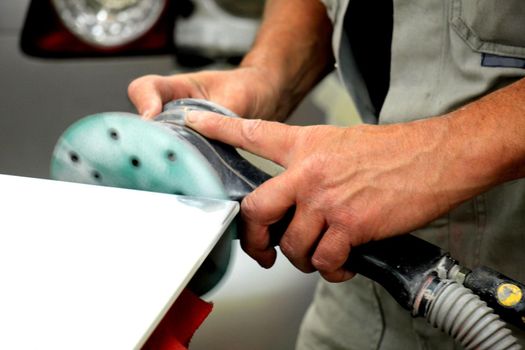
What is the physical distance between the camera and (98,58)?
1226 millimetres

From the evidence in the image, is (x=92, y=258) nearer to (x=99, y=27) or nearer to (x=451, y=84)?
(x=451, y=84)

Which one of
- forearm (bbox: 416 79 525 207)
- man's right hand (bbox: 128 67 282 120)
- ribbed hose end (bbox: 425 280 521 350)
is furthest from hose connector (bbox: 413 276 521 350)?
man's right hand (bbox: 128 67 282 120)

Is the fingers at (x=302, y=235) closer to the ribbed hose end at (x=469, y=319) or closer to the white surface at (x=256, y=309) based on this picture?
the ribbed hose end at (x=469, y=319)

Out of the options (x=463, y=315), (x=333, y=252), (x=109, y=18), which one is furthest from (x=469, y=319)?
(x=109, y=18)

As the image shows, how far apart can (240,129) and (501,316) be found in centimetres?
27

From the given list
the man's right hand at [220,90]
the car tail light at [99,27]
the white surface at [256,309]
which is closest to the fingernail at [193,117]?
the man's right hand at [220,90]

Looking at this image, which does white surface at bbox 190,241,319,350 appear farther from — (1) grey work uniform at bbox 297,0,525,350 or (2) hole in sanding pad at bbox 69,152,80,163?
(2) hole in sanding pad at bbox 69,152,80,163

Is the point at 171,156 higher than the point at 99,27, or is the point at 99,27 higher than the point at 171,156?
the point at 171,156

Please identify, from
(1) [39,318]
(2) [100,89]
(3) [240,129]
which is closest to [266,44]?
(3) [240,129]

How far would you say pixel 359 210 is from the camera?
2.00 ft

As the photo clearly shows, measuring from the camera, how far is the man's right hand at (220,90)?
77 centimetres

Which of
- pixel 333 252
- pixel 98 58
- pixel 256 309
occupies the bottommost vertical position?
pixel 256 309

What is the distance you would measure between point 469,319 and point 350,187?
0.49 ft

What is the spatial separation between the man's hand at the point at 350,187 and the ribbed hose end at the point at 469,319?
9 cm
